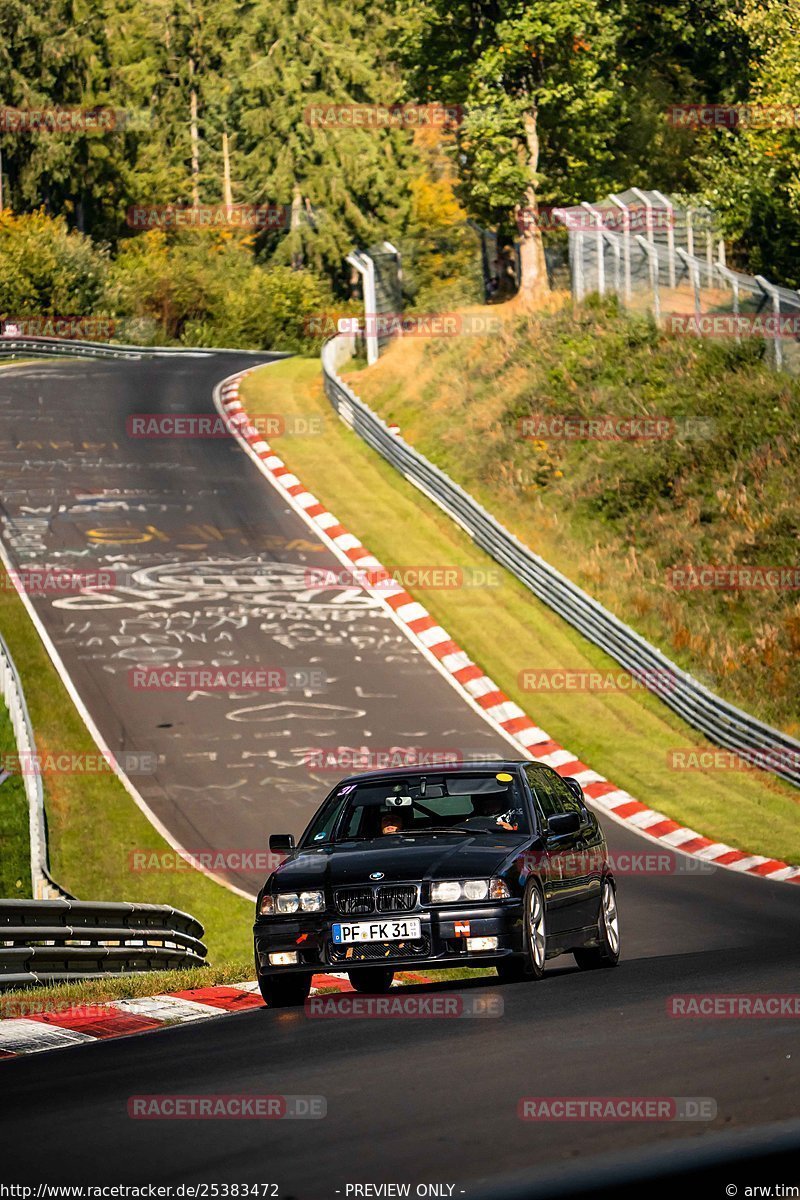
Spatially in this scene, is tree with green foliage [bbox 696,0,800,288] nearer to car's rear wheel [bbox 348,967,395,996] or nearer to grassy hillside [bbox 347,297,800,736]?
grassy hillside [bbox 347,297,800,736]

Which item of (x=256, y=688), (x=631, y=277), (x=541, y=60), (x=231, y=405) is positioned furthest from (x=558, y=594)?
(x=541, y=60)

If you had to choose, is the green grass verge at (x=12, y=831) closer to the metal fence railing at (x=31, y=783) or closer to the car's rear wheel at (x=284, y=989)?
the metal fence railing at (x=31, y=783)

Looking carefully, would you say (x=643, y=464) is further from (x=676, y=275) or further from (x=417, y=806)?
(x=417, y=806)

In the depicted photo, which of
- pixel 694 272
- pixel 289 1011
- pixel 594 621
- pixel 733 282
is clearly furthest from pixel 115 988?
pixel 694 272

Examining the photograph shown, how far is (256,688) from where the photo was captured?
2686 cm

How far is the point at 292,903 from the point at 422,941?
844 millimetres

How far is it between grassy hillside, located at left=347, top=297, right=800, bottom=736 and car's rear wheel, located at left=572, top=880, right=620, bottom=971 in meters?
14.3

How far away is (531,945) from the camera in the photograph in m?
10.7

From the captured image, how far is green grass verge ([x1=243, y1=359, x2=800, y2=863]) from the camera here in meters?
23.5

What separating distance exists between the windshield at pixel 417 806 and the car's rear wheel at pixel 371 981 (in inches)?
38.1

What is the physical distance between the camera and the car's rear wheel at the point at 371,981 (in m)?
11.7

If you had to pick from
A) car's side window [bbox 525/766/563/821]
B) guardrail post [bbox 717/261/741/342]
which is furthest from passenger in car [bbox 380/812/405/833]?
guardrail post [bbox 717/261/741/342]

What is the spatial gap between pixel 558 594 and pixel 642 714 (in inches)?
160

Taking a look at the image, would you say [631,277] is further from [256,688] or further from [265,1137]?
[265,1137]
